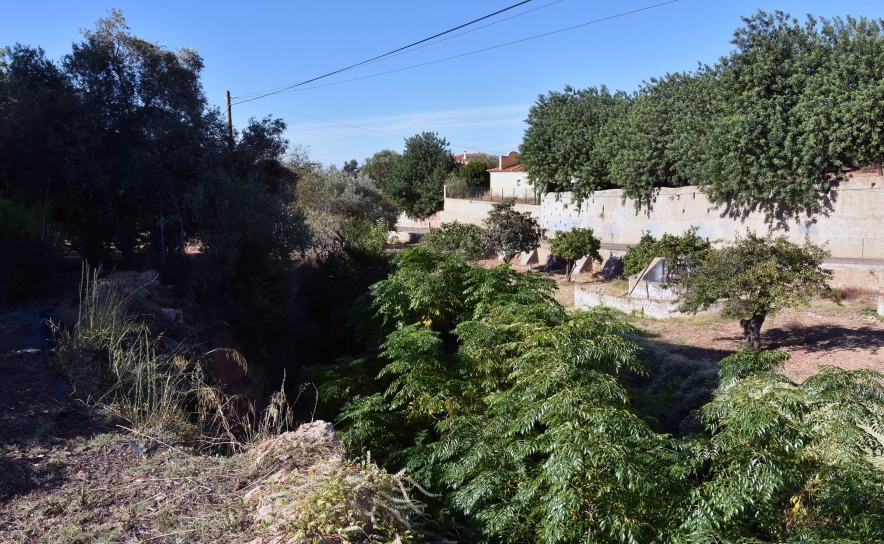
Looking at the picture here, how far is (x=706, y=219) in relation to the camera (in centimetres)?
2511

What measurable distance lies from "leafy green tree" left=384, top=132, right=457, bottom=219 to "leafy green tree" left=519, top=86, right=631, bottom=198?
10200 mm

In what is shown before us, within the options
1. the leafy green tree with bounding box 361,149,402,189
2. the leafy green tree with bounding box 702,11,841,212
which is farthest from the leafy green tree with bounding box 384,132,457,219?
the leafy green tree with bounding box 702,11,841,212

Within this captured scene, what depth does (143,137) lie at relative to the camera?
12.4 meters

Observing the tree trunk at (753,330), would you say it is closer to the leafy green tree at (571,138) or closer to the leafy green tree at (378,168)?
the leafy green tree at (571,138)

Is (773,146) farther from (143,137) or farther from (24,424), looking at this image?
(24,424)

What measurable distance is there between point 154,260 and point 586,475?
11.4 metres

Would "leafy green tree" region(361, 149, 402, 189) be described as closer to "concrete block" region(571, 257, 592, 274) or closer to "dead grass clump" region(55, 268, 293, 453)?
"concrete block" region(571, 257, 592, 274)

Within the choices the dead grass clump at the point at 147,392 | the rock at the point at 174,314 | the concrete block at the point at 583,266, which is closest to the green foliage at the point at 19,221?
the rock at the point at 174,314

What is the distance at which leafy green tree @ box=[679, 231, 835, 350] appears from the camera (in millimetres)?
11617

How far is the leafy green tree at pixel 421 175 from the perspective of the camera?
143 feet

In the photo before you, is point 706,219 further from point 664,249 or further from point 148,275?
point 148,275

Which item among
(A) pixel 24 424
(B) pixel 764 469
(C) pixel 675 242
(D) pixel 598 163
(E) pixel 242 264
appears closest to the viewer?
(B) pixel 764 469

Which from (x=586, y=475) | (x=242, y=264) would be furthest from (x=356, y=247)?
(x=586, y=475)

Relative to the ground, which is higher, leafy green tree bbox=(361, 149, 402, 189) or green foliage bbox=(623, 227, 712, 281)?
leafy green tree bbox=(361, 149, 402, 189)
